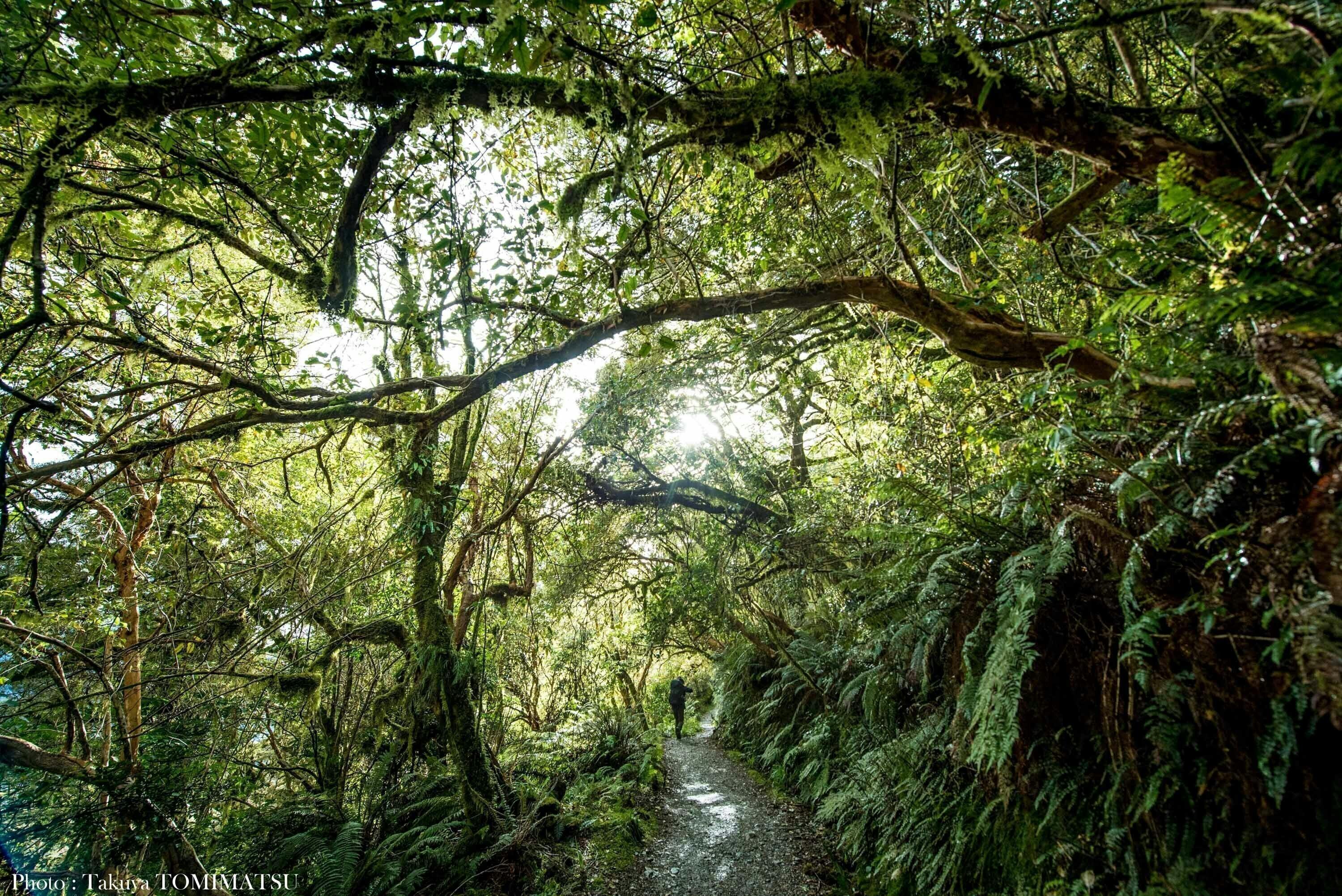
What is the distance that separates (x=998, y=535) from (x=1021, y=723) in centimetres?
101

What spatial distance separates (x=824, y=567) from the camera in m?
7.07

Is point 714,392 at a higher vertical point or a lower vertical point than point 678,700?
higher

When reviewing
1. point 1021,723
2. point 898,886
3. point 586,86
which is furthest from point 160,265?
point 898,886

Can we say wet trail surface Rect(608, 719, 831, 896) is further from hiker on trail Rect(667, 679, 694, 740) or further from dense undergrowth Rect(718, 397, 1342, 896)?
hiker on trail Rect(667, 679, 694, 740)

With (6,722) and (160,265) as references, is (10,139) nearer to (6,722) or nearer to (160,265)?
(160,265)

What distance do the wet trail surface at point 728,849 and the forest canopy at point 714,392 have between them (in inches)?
17.9

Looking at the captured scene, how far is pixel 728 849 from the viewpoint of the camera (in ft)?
20.2

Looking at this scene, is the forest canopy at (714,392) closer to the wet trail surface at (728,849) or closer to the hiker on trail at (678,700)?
the wet trail surface at (728,849)

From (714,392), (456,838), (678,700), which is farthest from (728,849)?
(678,700)

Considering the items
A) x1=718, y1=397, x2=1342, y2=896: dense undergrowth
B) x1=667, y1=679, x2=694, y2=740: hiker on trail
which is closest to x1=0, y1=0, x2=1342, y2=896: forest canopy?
x1=718, y1=397, x2=1342, y2=896: dense undergrowth

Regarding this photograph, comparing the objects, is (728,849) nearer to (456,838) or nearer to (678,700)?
(456,838)

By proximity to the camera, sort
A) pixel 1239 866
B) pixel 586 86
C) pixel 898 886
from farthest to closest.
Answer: pixel 898 886
pixel 586 86
pixel 1239 866

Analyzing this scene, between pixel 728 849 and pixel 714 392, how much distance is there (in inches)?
203

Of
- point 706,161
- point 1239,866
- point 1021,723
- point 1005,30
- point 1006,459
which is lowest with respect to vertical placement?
point 1239,866
